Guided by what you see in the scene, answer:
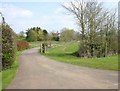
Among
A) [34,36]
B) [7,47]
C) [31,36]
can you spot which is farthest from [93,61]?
[31,36]

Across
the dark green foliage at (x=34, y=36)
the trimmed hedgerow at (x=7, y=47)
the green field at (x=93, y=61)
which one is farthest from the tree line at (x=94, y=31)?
the dark green foliage at (x=34, y=36)

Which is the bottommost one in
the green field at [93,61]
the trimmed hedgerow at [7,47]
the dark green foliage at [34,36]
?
the green field at [93,61]

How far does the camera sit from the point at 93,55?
42.8 m

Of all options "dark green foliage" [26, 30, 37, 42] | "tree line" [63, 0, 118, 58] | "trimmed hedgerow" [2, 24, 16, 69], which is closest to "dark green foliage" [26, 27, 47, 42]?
"dark green foliage" [26, 30, 37, 42]

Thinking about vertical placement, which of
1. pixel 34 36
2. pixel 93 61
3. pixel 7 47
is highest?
pixel 34 36

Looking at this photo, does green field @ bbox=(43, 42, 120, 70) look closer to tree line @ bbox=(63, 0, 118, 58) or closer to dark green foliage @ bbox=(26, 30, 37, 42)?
tree line @ bbox=(63, 0, 118, 58)

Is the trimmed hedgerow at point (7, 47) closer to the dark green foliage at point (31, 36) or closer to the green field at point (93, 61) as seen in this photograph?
the green field at point (93, 61)

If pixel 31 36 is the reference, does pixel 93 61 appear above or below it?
below

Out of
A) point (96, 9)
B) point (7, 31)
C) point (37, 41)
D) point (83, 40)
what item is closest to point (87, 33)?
point (83, 40)

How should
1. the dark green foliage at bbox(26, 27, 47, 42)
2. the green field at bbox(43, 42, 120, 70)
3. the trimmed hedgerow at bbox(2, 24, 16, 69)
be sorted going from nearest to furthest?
the green field at bbox(43, 42, 120, 70) → the trimmed hedgerow at bbox(2, 24, 16, 69) → the dark green foliage at bbox(26, 27, 47, 42)

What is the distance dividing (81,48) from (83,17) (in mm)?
4866

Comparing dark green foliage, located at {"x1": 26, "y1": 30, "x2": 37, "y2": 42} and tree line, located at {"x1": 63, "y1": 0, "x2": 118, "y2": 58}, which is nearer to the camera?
tree line, located at {"x1": 63, "y1": 0, "x2": 118, "y2": 58}

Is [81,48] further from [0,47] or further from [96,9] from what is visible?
[0,47]

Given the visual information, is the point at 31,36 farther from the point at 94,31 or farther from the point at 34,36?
the point at 94,31
